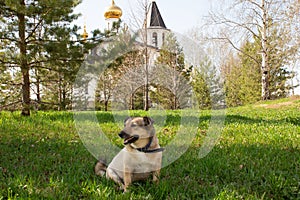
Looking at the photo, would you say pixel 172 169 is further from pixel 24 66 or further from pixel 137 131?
pixel 24 66

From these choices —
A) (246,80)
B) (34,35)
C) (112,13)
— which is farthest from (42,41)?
(246,80)

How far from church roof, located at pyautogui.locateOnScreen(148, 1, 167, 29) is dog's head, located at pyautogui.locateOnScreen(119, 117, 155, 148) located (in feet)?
6.57

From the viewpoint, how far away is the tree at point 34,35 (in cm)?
765

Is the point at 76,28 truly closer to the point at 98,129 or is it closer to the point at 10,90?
the point at 10,90

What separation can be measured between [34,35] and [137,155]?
7.19m

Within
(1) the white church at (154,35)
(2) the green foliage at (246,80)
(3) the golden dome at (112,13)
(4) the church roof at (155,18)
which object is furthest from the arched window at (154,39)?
(2) the green foliage at (246,80)

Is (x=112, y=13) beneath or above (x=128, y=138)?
above

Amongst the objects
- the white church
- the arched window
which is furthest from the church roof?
the arched window

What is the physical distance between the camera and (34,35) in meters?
8.40

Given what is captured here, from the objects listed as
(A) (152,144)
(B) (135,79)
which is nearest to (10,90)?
(B) (135,79)

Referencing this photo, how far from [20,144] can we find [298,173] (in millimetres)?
4208

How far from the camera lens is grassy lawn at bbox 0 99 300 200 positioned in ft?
8.52

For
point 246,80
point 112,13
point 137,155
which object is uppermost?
point 112,13

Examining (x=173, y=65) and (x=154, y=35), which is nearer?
(x=173, y=65)
